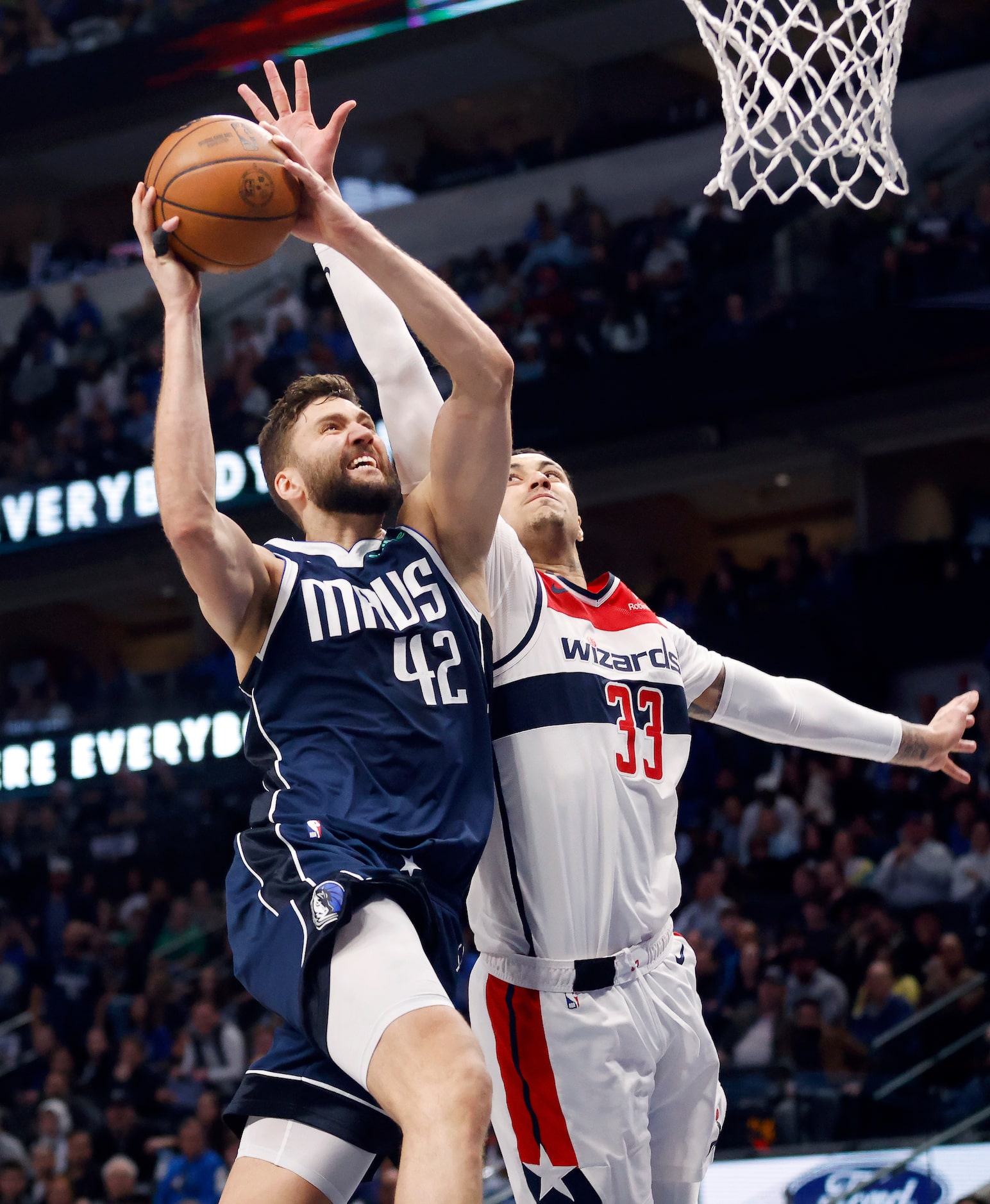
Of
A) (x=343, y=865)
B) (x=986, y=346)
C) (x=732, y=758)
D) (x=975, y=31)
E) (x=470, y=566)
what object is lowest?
(x=732, y=758)

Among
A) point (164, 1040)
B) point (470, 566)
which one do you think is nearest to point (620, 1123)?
point (470, 566)

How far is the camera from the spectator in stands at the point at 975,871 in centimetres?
1016

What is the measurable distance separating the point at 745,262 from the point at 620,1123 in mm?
11384

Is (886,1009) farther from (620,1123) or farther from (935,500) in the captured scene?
(935,500)

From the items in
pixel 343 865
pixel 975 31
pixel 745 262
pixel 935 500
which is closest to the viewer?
pixel 343 865

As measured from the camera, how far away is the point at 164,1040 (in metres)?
12.2

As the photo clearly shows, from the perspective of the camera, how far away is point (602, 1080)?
3693mm

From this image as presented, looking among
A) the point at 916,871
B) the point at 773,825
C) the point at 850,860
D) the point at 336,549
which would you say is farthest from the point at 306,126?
the point at 773,825

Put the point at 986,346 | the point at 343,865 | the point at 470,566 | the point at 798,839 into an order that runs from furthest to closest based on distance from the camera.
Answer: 1. the point at 986,346
2. the point at 798,839
3. the point at 470,566
4. the point at 343,865

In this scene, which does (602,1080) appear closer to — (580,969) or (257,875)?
(580,969)

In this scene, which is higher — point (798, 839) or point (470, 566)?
point (470, 566)

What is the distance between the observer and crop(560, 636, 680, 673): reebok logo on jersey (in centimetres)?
399

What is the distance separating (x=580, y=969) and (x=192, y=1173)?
22.9 ft

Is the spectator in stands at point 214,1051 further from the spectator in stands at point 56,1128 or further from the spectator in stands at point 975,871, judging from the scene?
the spectator in stands at point 975,871
